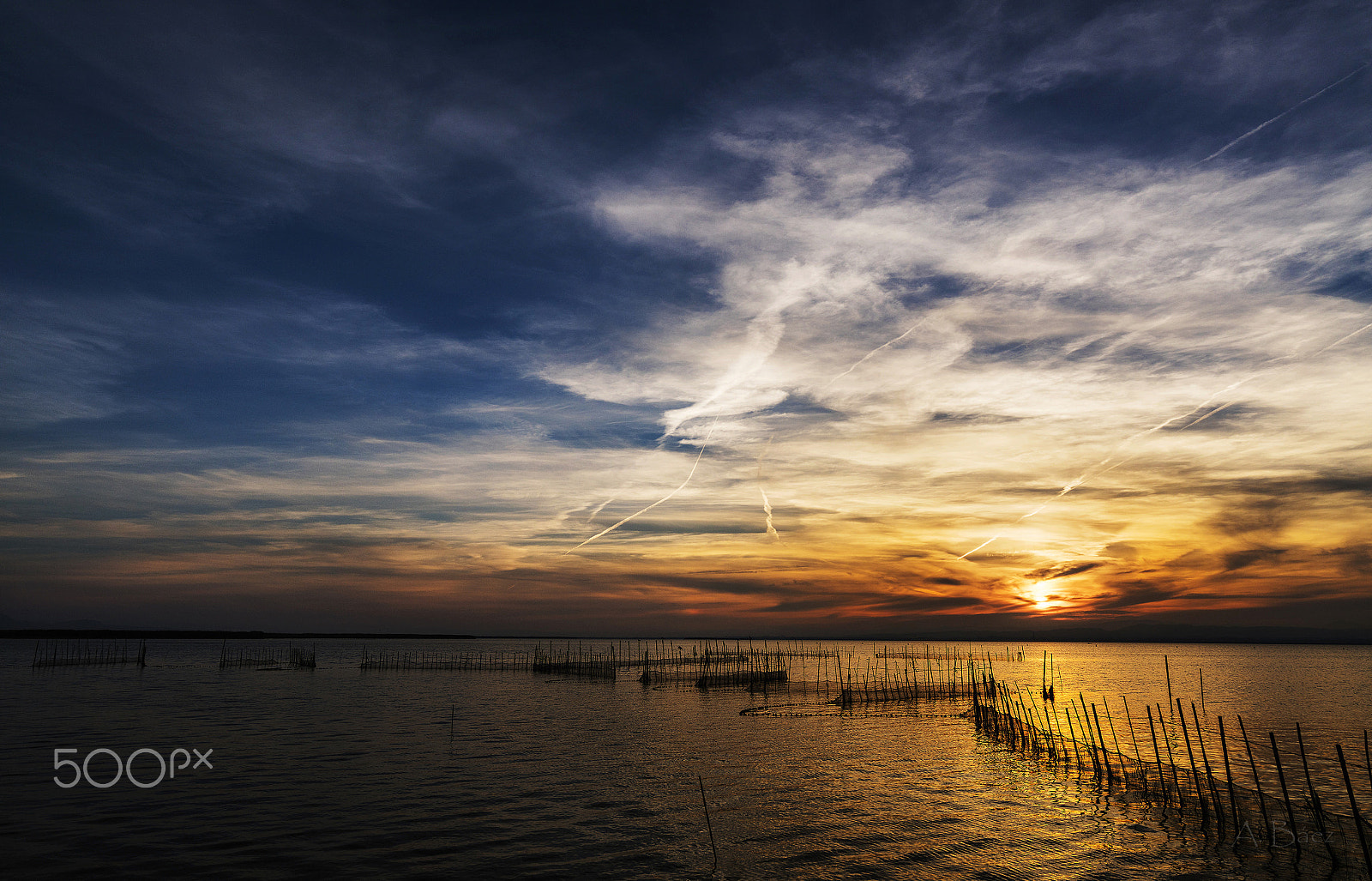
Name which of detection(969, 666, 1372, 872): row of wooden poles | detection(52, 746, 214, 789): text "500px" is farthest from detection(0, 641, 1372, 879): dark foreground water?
detection(969, 666, 1372, 872): row of wooden poles

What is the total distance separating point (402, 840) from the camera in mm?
17969

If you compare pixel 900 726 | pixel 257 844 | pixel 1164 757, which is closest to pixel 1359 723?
pixel 1164 757

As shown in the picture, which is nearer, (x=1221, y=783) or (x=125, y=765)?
(x=1221, y=783)

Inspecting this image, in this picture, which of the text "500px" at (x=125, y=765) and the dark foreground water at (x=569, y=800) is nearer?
the dark foreground water at (x=569, y=800)

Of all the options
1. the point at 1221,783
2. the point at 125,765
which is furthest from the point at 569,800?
the point at 1221,783

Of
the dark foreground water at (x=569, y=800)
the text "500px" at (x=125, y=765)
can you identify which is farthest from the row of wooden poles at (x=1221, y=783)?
the text "500px" at (x=125, y=765)

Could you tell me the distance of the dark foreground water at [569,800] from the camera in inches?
655

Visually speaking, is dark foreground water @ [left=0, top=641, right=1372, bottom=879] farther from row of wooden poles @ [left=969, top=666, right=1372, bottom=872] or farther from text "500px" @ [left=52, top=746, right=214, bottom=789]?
row of wooden poles @ [left=969, top=666, right=1372, bottom=872]

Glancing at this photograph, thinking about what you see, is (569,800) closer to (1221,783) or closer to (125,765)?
(125,765)

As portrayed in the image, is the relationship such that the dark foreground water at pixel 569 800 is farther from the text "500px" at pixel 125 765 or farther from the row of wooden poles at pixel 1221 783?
the row of wooden poles at pixel 1221 783

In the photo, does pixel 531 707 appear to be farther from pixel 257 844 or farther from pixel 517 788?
pixel 257 844

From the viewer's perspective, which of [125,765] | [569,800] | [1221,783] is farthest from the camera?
[125,765]

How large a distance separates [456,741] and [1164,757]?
31327mm

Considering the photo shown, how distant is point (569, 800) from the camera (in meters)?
22.3
